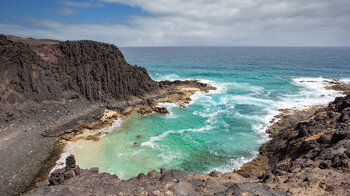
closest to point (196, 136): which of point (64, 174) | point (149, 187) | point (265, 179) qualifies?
point (265, 179)

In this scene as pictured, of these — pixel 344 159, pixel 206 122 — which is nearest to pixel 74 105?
pixel 206 122

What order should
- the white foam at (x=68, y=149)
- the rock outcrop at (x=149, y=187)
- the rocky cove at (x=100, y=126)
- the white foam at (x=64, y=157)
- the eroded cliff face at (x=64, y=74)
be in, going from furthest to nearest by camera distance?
the eroded cliff face at (x=64, y=74), the white foam at (x=68, y=149), the white foam at (x=64, y=157), the rocky cove at (x=100, y=126), the rock outcrop at (x=149, y=187)

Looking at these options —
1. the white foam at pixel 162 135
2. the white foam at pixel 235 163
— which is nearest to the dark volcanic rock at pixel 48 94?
the white foam at pixel 162 135

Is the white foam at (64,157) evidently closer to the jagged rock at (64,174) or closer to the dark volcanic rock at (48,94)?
the dark volcanic rock at (48,94)

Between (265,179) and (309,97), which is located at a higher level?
(309,97)

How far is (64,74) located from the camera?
34.6m

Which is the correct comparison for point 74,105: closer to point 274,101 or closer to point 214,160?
point 214,160

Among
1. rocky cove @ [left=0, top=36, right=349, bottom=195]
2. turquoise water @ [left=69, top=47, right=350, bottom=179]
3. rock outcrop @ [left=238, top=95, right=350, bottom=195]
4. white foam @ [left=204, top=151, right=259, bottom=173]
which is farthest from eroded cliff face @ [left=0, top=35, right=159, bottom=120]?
rock outcrop @ [left=238, top=95, right=350, bottom=195]

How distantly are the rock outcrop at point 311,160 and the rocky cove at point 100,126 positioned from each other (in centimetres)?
6

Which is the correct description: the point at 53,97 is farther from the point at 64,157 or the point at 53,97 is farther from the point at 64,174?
the point at 64,174

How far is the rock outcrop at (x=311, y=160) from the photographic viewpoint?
11617mm

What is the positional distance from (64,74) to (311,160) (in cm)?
3903

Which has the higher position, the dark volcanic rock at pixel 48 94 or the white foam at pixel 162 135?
the dark volcanic rock at pixel 48 94

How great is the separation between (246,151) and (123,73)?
95.0ft
